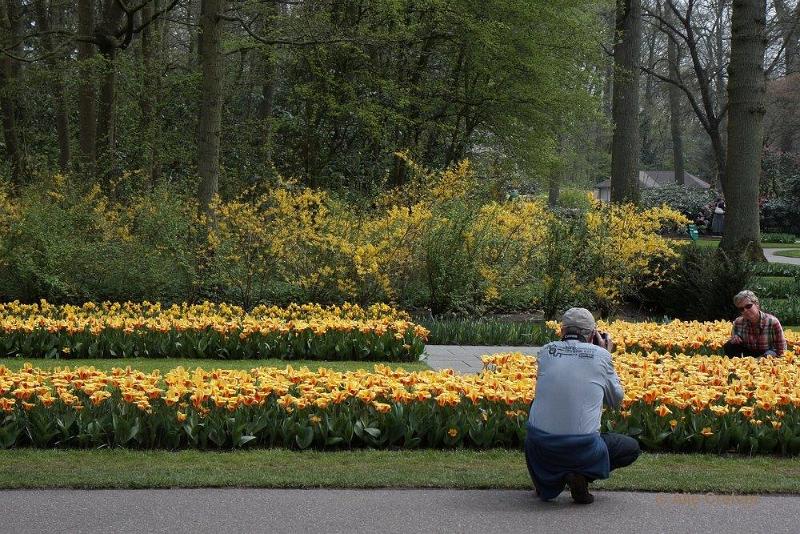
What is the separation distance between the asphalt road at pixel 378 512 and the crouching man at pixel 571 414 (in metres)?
0.18

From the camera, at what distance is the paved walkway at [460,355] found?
9797mm

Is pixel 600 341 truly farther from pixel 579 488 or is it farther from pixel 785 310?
pixel 785 310

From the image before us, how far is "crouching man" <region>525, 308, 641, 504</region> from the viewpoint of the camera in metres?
5.23

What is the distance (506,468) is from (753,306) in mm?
3846

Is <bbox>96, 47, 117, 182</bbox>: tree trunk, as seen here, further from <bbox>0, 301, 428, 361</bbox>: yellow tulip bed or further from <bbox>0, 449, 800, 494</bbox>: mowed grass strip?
<bbox>0, 449, 800, 494</bbox>: mowed grass strip

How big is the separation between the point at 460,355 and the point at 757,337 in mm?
3096

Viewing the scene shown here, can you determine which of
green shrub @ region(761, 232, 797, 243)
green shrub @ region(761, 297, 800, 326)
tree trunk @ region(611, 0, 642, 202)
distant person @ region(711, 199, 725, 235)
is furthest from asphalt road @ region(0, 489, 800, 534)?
green shrub @ region(761, 232, 797, 243)

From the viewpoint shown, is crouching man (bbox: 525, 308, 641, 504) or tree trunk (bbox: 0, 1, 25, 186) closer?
crouching man (bbox: 525, 308, 641, 504)

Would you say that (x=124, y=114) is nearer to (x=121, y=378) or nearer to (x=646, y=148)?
(x=121, y=378)

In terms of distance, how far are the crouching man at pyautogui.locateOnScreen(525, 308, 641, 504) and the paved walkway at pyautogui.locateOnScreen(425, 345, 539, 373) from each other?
4.04 m

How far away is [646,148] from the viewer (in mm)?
72375

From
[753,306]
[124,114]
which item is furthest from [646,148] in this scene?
[753,306]

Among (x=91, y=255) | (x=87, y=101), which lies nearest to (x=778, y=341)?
(x=91, y=255)

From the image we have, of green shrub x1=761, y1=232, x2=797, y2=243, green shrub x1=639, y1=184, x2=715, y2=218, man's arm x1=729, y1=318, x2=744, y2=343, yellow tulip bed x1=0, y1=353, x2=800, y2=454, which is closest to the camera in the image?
yellow tulip bed x1=0, y1=353, x2=800, y2=454
